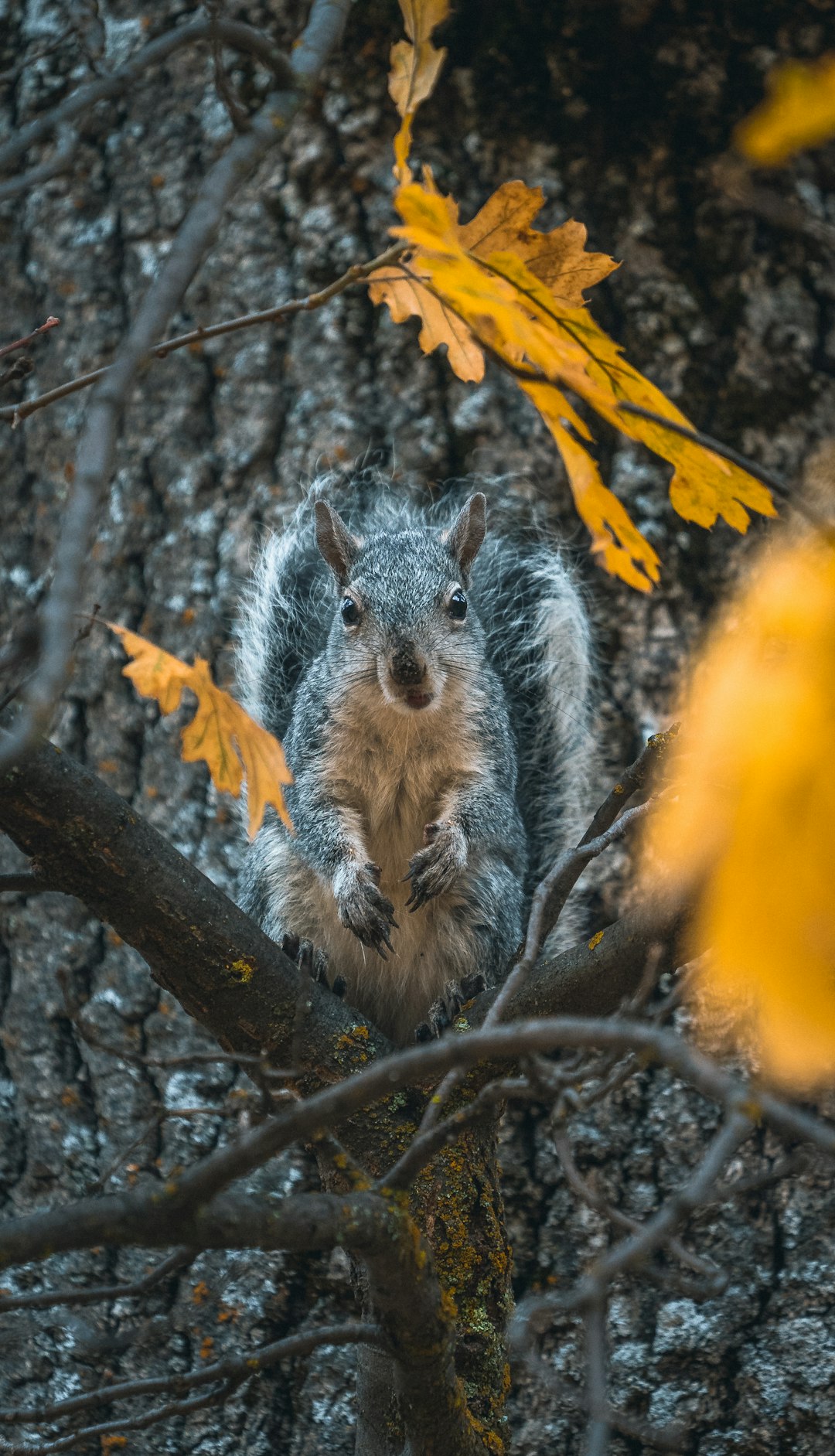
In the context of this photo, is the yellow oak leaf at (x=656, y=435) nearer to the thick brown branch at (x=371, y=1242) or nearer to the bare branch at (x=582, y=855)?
the bare branch at (x=582, y=855)

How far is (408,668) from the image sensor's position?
1556 mm

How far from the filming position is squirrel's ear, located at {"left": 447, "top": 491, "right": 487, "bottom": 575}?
1.69m

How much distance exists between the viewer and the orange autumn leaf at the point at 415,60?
90 centimetres

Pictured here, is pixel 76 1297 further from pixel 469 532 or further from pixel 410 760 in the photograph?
pixel 469 532

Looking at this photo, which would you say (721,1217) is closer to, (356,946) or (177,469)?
(356,946)

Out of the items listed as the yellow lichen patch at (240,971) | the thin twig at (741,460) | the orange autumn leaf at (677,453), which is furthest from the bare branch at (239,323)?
the yellow lichen patch at (240,971)

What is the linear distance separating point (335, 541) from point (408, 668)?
0.91 ft

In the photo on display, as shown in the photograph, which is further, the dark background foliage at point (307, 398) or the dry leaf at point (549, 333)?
the dark background foliage at point (307, 398)

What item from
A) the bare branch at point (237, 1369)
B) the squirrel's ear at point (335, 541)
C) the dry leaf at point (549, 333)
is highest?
the squirrel's ear at point (335, 541)

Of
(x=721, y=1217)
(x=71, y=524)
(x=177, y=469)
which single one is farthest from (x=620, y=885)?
(x=71, y=524)

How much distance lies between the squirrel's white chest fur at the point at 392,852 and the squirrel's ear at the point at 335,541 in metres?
0.20

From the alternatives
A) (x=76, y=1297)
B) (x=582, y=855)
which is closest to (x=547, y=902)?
(x=582, y=855)

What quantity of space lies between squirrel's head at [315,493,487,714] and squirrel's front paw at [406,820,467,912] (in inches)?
6.8

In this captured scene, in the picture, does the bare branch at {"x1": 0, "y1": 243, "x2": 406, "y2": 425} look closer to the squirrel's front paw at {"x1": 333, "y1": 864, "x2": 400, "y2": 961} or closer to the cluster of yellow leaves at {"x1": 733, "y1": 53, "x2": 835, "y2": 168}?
the cluster of yellow leaves at {"x1": 733, "y1": 53, "x2": 835, "y2": 168}
